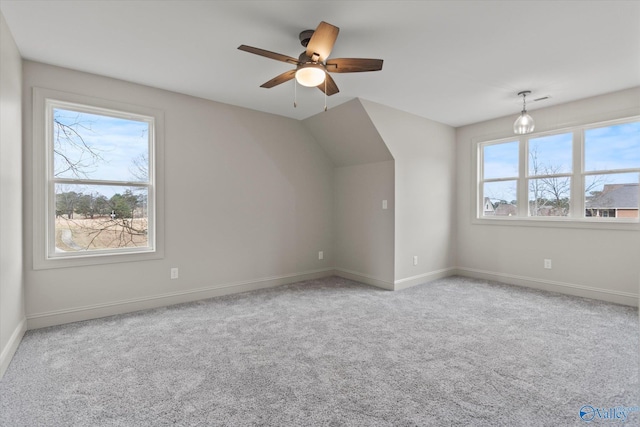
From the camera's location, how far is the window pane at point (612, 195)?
12.0ft

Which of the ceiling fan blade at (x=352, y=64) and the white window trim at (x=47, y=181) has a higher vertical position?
the ceiling fan blade at (x=352, y=64)

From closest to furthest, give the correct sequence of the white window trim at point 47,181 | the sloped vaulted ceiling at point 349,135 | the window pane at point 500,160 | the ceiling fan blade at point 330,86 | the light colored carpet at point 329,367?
the light colored carpet at point 329,367 → the ceiling fan blade at point 330,86 → the white window trim at point 47,181 → the sloped vaulted ceiling at point 349,135 → the window pane at point 500,160

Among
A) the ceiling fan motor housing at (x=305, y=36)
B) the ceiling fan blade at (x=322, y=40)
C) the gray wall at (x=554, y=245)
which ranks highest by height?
the ceiling fan motor housing at (x=305, y=36)

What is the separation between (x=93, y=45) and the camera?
2.63 m

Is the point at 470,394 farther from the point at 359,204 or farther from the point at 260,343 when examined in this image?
the point at 359,204

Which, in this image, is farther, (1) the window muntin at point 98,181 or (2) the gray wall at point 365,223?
(2) the gray wall at point 365,223

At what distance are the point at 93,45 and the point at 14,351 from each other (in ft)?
8.38

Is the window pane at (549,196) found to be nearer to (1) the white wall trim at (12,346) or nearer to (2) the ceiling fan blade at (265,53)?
(2) the ceiling fan blade at (265,53)

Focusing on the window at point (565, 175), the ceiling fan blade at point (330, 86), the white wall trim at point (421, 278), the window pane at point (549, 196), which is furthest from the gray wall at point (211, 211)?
the window pane at point (549, 196)

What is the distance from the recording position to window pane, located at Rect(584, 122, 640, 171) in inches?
145

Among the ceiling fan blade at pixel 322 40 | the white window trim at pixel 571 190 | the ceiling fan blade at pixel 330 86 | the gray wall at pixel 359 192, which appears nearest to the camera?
the ceiling fan blade at pixel 322 40

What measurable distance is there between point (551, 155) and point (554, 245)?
4.08 feet

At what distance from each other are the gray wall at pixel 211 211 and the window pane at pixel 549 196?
118 inches

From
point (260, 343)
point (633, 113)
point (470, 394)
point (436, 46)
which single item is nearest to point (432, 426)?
point (470, 394)
